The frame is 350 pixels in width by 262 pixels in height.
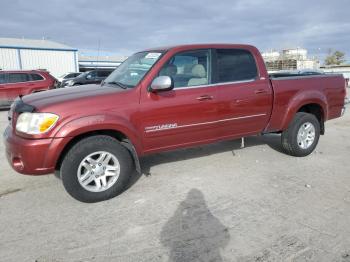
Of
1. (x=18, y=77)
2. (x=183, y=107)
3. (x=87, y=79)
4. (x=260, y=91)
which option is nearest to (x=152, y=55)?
(x=183, y=107)

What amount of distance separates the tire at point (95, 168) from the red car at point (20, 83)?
34.3ft

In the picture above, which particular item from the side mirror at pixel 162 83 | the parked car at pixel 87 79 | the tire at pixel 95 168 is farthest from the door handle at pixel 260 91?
the parked car at pixel 87 79

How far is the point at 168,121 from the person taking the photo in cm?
422

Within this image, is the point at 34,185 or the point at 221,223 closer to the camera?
the point at 221,223

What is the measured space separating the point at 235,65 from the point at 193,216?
2.53 metres

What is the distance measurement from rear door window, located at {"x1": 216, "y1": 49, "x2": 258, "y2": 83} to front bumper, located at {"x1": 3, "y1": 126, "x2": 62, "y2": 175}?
8.22ft

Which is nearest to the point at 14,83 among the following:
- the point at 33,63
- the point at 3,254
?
the point at 3,254

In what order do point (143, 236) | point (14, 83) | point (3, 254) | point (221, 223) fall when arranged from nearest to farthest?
point (3, 254), point (143, 236), point (221, 223), point (14, 83)

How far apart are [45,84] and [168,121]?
10.8 m

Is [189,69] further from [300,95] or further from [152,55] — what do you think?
[300,95]

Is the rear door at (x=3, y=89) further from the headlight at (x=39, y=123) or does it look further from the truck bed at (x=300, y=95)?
the truck bed at (x=300, y=95)

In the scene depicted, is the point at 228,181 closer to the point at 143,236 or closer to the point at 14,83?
the point at 143,236

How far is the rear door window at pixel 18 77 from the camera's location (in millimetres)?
13094

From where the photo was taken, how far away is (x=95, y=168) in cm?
385
